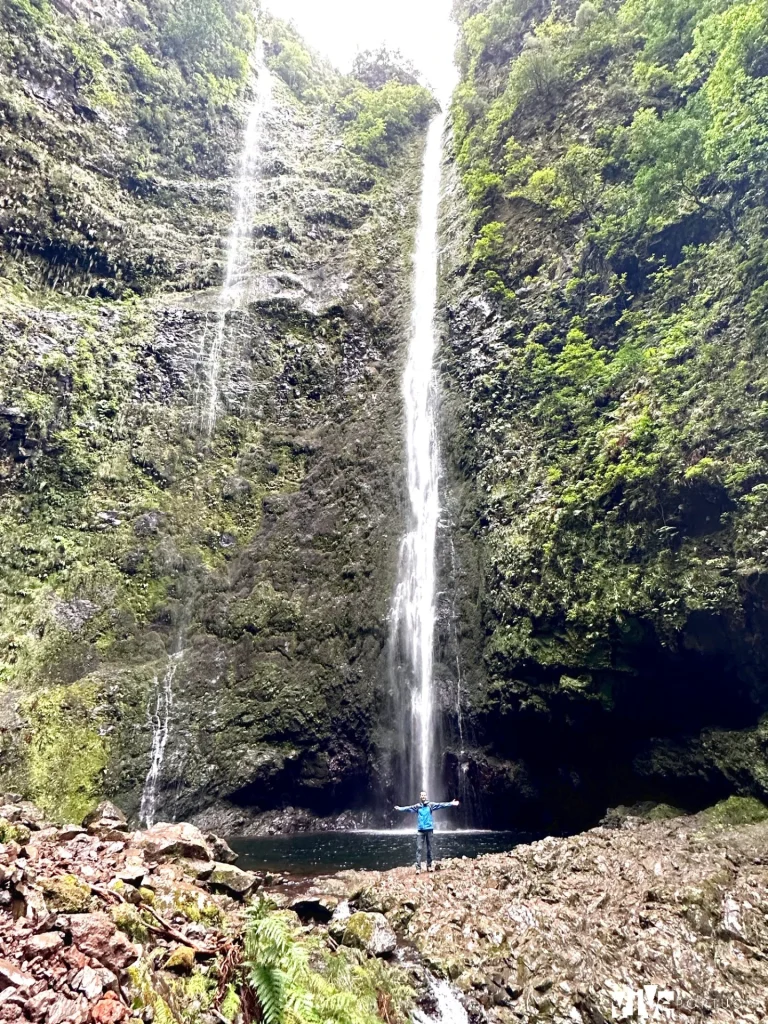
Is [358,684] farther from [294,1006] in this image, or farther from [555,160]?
[555,160]

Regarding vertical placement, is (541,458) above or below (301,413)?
below

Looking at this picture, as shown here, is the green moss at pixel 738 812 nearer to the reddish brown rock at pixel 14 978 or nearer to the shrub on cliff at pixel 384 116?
the reddish brown rock at pixel 14 978

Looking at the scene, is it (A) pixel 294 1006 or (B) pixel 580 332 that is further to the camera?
(B) pixel 580 332

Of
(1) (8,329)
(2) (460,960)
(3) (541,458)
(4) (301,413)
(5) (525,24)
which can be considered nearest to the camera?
(2) (460,960)

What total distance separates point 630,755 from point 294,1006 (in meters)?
11.7

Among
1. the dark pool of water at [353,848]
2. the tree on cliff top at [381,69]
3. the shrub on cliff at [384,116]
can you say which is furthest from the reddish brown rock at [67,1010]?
the tree on cliff top at [381,69]

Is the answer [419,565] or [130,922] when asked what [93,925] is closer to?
[130,922]

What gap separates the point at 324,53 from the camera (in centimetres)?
3822

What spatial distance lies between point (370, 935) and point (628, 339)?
14977mm

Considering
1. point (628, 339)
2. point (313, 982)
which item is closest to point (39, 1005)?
point (313, 982)

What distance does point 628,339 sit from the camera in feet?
53.1

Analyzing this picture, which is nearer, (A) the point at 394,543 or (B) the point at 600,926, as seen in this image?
(B) the point at 600,926

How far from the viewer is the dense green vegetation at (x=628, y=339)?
12.6m

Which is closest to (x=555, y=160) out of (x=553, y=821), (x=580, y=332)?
(x=580, y=332)
